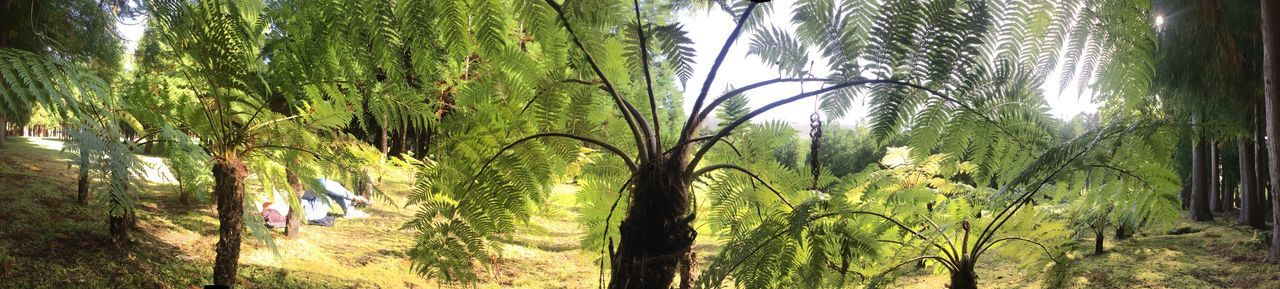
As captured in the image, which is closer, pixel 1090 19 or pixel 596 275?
pixel 1090 19

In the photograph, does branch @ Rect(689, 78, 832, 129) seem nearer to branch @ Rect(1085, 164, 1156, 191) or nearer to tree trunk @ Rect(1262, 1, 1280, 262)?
branch @ Rect(1085, 164, 1156, 191)

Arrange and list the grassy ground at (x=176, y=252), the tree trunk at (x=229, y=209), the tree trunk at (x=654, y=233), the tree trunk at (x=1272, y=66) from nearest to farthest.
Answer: the tree trunk at (x=654, y=233)
the tree trunk at (x=229, y=209)
the grassy ground at (x=176, y=252)
the tree trunk at (x=1272, y=66)

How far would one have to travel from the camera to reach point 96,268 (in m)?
3.38

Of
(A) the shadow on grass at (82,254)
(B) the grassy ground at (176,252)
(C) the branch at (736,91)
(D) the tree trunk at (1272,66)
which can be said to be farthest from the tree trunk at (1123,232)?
(C) the branch at (736,91)

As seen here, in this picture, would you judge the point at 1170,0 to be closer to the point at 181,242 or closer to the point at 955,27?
the point at 955,27

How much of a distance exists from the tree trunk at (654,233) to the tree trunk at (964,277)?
62.5 inches

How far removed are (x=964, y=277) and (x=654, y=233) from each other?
166cm

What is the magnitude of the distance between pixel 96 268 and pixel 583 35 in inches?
143

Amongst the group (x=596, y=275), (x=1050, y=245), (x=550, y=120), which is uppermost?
(x=550, y=120)

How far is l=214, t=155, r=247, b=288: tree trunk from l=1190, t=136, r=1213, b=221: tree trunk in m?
9.62

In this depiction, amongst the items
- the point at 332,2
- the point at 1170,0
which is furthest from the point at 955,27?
the point at 1170,0

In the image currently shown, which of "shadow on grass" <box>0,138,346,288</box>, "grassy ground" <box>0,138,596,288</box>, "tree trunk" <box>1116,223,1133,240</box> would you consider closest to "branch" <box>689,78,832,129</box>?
"grassy ground" <box>0,138,596,288</box>

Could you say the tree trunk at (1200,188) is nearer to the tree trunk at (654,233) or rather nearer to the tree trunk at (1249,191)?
the tree trunk at (1249,191)

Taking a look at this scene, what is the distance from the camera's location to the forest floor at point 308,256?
340cm
